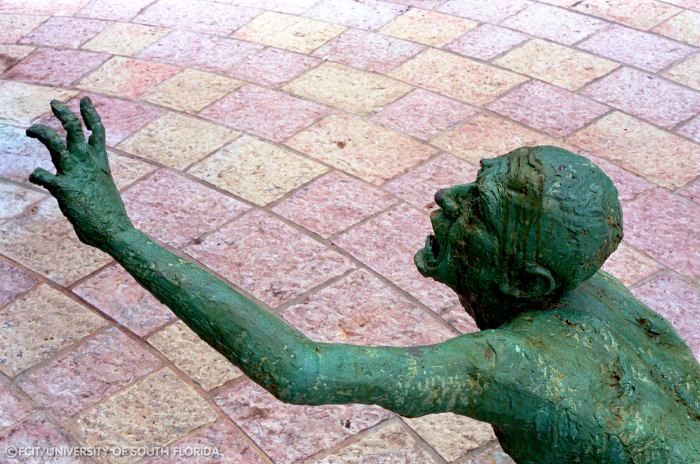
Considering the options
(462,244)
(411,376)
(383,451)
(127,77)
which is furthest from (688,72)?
(411,376)

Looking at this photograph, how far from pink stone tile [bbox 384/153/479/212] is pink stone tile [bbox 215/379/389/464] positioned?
1404 millimetres

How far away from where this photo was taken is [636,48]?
6.35m

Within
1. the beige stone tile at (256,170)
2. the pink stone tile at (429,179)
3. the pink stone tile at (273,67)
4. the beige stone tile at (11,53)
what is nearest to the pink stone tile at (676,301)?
the pink stone tile at (429,179)

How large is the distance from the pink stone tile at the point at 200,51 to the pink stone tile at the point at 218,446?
9.89 feet

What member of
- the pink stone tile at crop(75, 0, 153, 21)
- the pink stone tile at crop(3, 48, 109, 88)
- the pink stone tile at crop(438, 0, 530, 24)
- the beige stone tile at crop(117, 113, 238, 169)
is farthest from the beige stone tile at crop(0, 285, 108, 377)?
the pink stone tile at crop(438, 0, 530, 24)

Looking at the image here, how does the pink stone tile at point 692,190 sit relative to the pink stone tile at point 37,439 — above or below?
below

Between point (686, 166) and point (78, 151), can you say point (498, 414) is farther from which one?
point (686, 166)

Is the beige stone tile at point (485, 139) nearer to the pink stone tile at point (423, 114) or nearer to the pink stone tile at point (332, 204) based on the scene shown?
the pink stone tile at point (423, 114)

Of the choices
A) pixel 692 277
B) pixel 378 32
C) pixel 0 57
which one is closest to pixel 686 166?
pixel 692 277

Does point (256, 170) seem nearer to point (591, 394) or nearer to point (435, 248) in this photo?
point (435, 248)

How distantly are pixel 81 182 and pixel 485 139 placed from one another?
3.56m

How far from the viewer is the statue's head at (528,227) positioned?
2090 millimetres

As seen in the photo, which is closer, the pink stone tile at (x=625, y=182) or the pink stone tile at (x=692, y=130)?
the pink stone tile at (x=625, y=182)

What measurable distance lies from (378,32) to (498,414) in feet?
15.9
